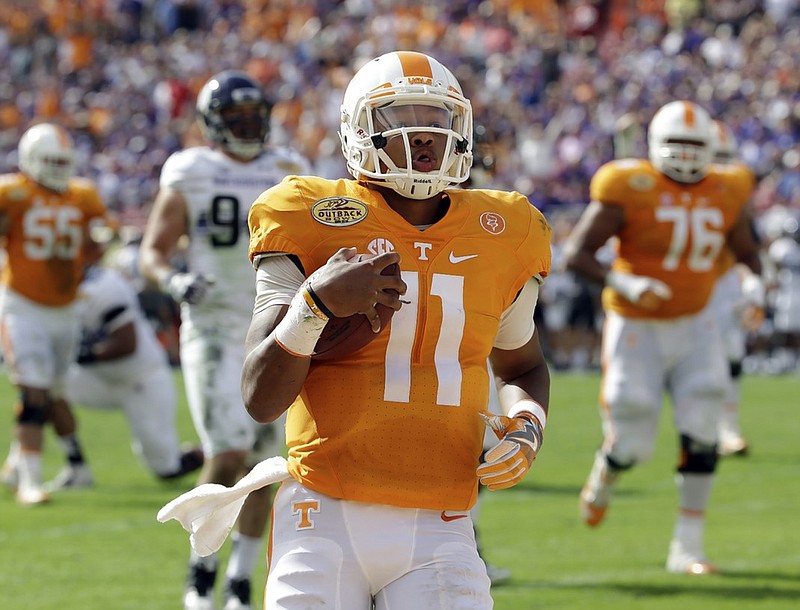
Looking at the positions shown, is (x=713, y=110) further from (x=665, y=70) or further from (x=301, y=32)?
(x=301, y=32)

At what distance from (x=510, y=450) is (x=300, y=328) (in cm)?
56

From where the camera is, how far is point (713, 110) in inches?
800

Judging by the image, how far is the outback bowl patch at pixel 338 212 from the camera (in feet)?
10.5

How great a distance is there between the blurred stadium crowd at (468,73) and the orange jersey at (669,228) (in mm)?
10225

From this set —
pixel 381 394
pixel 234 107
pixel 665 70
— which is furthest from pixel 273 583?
pixel 665 70

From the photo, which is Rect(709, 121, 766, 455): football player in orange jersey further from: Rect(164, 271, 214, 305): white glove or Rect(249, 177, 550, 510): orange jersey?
Rect(249, 177, 550, 510): orange jersey

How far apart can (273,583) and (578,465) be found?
7.44 m

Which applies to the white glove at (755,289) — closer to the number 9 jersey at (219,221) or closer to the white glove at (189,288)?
the number 9 jersey at (219,221)

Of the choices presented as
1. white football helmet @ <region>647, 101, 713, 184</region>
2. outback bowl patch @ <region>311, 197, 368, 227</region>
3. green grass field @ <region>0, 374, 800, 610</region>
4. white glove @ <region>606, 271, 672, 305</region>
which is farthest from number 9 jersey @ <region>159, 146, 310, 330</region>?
outback bowl patch @ <region>311, 197, 368, 227</region>

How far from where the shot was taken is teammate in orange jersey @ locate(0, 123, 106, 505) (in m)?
8.98

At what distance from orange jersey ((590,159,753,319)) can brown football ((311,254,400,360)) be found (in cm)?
404

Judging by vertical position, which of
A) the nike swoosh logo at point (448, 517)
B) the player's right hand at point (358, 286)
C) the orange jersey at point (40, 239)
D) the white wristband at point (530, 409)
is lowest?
the orange jersey at point (40, 239)

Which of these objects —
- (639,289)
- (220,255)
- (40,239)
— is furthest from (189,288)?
(40,239)

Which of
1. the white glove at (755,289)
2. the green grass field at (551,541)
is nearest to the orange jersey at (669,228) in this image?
the white glove at (755,289)
